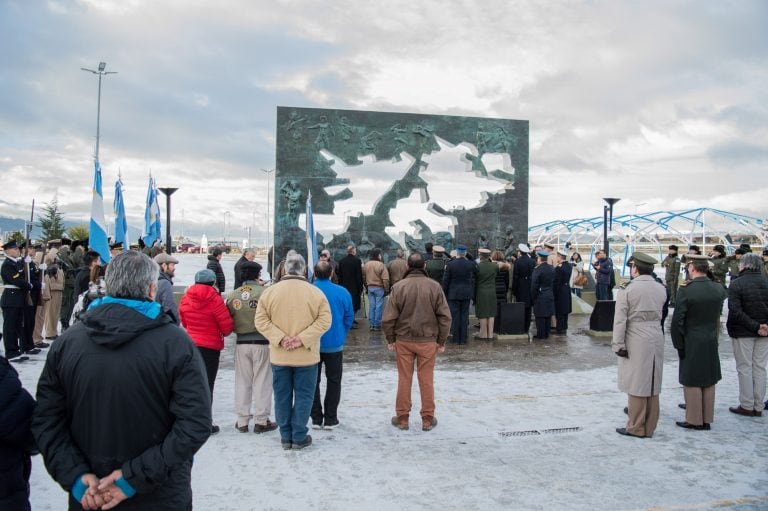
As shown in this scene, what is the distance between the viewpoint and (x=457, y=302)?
34.0 ft

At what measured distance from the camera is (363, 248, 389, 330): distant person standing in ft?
38.1

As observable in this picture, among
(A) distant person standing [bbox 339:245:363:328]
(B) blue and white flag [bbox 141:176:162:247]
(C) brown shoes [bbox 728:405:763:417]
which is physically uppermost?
(B) blue and white flag [bbox 141:176:162:247]

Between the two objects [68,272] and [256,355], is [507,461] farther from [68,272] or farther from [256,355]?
[68,272]

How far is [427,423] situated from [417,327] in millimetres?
939

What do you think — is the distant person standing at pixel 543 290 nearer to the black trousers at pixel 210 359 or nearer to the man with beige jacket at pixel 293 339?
the man with beige jacket at pixel 293 339

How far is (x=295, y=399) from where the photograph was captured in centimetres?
511

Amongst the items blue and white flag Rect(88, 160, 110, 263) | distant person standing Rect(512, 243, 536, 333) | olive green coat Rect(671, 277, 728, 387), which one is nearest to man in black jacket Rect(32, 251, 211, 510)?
olive green coat Rect(671, 277, 728, 387)

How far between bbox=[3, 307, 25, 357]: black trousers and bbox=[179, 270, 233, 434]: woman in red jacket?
436 cm

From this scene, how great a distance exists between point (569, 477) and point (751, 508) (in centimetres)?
119

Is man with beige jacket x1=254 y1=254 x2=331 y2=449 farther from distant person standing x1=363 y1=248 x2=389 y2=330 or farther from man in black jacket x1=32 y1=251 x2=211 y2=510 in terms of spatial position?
distant person standing x1=363 y1=248 x2=389 y2=330

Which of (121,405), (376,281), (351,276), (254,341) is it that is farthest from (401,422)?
(351,276)

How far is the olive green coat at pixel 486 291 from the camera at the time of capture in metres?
10.9

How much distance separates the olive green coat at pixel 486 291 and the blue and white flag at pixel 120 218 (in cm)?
627

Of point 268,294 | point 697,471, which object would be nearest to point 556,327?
point 697,471
